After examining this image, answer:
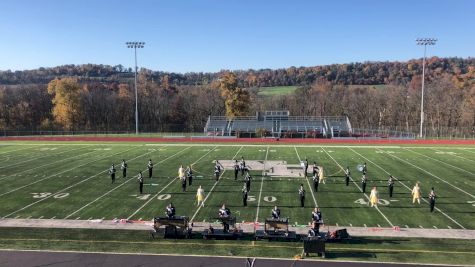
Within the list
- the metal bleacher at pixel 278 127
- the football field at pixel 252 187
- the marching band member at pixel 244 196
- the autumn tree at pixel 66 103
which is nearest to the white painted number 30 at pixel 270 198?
the football field at pixel 252 187

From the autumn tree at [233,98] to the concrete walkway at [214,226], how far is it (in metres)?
52.3

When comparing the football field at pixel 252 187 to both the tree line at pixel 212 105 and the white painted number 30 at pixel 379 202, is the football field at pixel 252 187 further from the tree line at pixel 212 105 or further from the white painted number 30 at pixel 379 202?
the tree line at pixel 212 105

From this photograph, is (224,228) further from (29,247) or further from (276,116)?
(276,116)

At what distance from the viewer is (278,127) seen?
2381 inches

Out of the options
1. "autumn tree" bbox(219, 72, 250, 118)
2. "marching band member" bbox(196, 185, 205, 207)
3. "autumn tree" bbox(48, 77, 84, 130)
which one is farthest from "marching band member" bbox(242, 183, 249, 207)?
"autumn tree" bbox(48, 77, 84, 130)

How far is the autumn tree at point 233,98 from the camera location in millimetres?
68875

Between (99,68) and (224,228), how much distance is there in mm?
180915

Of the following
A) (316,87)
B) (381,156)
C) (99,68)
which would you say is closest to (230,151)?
(381,156)

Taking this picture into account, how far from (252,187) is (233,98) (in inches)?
1849

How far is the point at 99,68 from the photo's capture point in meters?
182

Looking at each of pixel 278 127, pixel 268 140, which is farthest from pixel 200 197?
pixel 278 127

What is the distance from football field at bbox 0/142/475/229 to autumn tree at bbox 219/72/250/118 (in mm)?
30609

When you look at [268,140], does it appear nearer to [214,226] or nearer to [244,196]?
[244,196]

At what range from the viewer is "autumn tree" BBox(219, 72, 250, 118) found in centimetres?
6888
